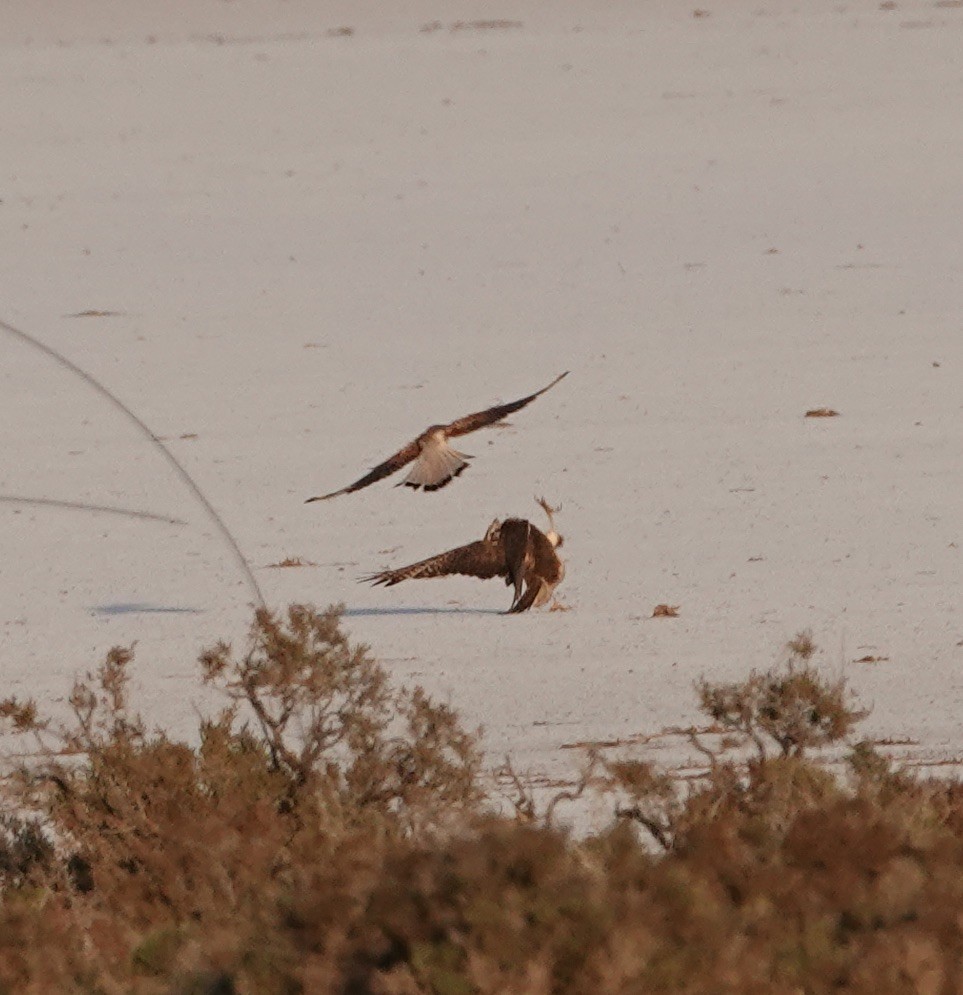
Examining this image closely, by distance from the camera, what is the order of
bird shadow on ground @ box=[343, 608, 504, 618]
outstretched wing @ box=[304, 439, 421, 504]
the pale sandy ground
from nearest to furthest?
outstretched wing @ box=[304, 439, 421, 504] → the pale sandy ground → bird shadow on ground @ box=[343, 608, 504, 618]

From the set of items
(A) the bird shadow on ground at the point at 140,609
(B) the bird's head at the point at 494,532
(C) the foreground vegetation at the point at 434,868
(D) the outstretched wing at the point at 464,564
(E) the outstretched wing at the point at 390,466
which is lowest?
(C) the foreground vegetation at the point at 434,868

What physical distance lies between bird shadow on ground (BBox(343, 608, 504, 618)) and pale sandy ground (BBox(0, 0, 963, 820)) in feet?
0.08

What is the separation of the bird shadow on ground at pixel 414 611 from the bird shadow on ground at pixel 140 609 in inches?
27.8

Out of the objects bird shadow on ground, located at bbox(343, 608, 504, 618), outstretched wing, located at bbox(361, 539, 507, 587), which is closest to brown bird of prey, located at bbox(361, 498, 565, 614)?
outstretched wing, located at bbox(361, 539, 507, 587)

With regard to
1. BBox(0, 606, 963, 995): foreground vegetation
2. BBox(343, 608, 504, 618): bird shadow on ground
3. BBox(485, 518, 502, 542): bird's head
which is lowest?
BBox(0, 606, 963, 995): foreground vegetation

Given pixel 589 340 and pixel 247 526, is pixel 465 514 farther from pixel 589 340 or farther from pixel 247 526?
pixel 589 340

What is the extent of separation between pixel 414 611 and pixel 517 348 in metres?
5.84

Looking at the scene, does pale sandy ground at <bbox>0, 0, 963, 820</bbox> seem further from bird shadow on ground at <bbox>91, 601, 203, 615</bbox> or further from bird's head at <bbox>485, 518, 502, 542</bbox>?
bird's head at <bbox>485, 518, 502, 542</bbox>

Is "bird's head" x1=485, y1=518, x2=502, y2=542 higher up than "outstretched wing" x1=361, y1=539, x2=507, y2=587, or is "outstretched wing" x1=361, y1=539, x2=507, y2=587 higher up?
"bird's head" x1=485, y1=518, x2=502, y2=542

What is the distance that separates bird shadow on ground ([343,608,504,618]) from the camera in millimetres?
10540

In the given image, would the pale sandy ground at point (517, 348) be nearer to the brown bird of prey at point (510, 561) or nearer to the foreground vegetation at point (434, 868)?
the brown bird of prey at point (510, 561)

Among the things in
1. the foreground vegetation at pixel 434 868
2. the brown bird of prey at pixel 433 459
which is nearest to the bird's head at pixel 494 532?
the brown bird of prey at pixel 433 459

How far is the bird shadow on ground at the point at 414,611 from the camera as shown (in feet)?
34.6

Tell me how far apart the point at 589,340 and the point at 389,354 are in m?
1.34
